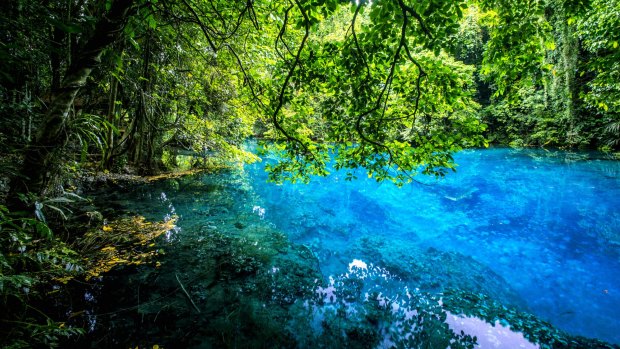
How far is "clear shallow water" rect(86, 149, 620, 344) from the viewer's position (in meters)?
6.03

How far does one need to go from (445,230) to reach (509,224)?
105 inches

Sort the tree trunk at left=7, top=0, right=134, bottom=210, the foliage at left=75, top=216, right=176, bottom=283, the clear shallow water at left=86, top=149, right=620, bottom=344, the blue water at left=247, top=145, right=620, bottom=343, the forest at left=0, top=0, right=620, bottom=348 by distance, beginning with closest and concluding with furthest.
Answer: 1. the forest at left=0, top=0, right=620, bottom=348
2. the tree trunk at left=7, top=0, right=134, bottom=210
3. the foliage at left=75, top=216, right=176, bottom=283
4. the clear shallow water at left=86, top=149, right=620, bottom=344
5. the blue water at left=247, top=145, right=620, bottom=343

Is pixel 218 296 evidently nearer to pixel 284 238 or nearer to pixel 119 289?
pixel 119 289

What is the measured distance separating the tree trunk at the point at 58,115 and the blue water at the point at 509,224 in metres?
5.22

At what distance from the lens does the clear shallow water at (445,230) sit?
19.8 ft

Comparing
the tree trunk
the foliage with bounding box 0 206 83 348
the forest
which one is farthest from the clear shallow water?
the tree trunk

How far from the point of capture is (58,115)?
2.93 m

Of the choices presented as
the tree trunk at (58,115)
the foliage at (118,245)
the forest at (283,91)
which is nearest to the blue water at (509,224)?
the forest at (283,91)

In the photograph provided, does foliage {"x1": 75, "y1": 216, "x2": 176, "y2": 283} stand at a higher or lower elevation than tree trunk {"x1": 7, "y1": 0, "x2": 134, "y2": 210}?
lower

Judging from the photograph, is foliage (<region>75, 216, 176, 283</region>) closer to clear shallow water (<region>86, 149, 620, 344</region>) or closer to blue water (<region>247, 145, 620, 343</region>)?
clear shallow water (<region>86, 149, 620, 344</region>)

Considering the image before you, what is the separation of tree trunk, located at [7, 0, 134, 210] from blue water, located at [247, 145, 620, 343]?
522cm

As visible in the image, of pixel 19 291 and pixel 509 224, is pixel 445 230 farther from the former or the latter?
pixel 19 291

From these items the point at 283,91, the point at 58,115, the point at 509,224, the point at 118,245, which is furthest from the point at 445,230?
the point at 58,115

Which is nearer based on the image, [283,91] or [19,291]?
[283,91]
